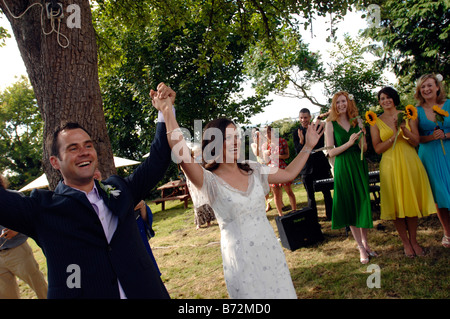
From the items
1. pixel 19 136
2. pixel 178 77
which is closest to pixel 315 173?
pixel 178 77

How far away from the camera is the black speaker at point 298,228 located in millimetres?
4953

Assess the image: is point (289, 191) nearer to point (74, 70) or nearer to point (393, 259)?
point (393, 259)

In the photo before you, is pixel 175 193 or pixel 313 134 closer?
pixel 313 134

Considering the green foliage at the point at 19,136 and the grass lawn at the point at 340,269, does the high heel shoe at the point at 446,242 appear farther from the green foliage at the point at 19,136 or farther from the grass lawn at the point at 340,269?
the green foliage at the point at 19,136

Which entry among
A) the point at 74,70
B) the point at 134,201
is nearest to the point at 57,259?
the point at 134,201

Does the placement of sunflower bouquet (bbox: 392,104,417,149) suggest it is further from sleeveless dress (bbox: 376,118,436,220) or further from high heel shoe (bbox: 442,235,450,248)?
high heel shoe (bbox: 442,235,450,248)

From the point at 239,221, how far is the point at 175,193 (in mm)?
13371

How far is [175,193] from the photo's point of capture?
50.3 feet

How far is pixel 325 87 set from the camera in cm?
1842

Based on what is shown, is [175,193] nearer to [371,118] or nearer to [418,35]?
[371,118]

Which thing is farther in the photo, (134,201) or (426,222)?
(426,222)

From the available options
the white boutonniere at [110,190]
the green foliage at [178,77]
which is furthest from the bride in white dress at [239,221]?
the green foliage at [178,77]

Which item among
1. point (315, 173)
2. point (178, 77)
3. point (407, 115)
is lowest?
point (315, 173)
